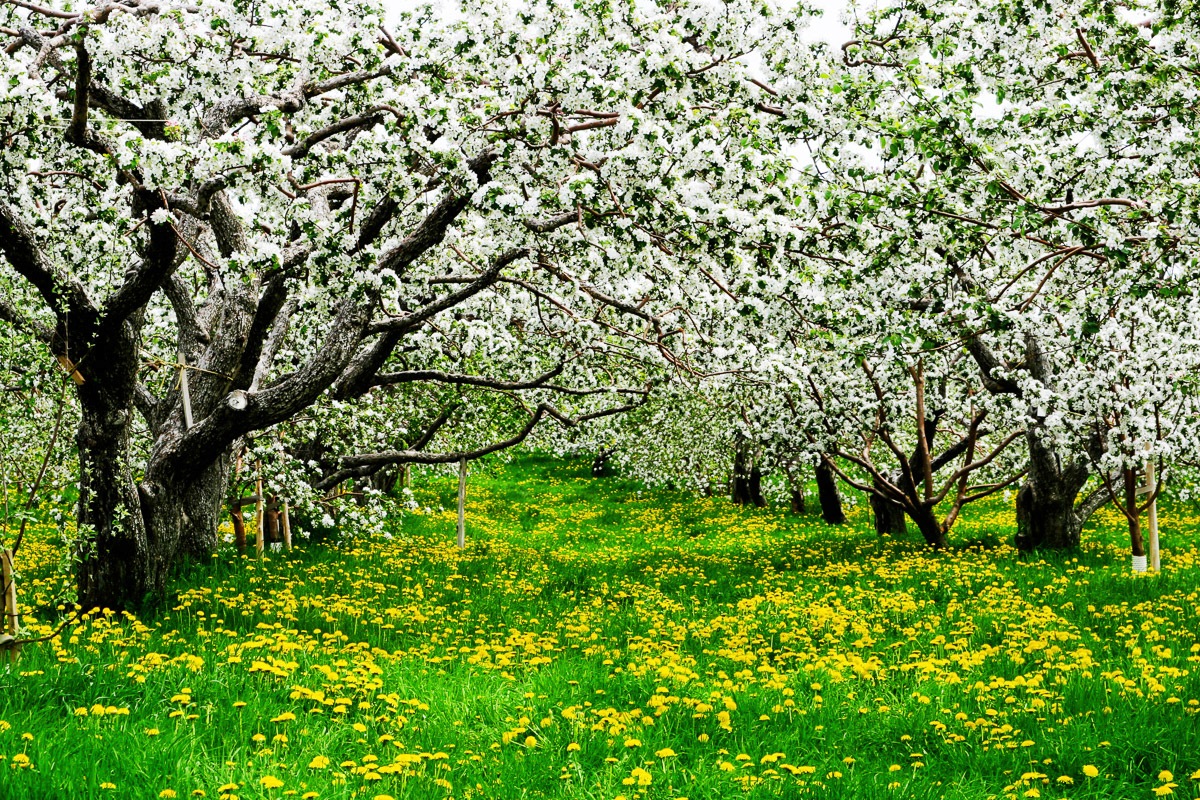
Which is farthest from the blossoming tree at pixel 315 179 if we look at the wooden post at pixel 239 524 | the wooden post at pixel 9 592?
the wooden post at pixel 239 524

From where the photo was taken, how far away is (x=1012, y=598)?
1136cm

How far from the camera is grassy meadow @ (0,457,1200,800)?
510 centimetres

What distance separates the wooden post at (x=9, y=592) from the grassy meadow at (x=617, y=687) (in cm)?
30

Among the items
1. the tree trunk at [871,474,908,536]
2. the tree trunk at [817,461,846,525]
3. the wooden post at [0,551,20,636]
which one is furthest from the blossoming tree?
Result: the tree trunk at [817,461,846,525]

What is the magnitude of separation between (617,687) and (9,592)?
429cm

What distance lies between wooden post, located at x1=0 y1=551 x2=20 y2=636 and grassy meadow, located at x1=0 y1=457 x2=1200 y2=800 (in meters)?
0.30

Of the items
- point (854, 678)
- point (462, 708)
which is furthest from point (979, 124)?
point (462, 708)

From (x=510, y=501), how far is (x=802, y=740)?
29.0 metres

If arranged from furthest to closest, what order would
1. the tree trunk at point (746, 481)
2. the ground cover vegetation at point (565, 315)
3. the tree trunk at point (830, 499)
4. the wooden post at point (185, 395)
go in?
the tree trunk at point (746, 481), the tree trunk at point (830, 499), the wooden post at point (185, 395), the ground cover vegetation at point (565, 315)

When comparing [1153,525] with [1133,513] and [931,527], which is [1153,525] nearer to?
[1133,513]

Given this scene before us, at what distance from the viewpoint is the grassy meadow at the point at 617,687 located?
5.10 m

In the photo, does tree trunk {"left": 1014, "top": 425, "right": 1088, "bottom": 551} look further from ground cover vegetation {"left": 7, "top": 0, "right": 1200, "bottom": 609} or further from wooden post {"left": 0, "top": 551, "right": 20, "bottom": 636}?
wooden post {"left": 0, "top": 551, "right": 20, "bottom": 636}

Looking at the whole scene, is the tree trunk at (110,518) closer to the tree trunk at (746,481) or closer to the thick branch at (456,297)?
the thick branch at (456,297)

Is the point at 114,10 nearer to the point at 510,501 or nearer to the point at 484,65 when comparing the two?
the point at 484,65
